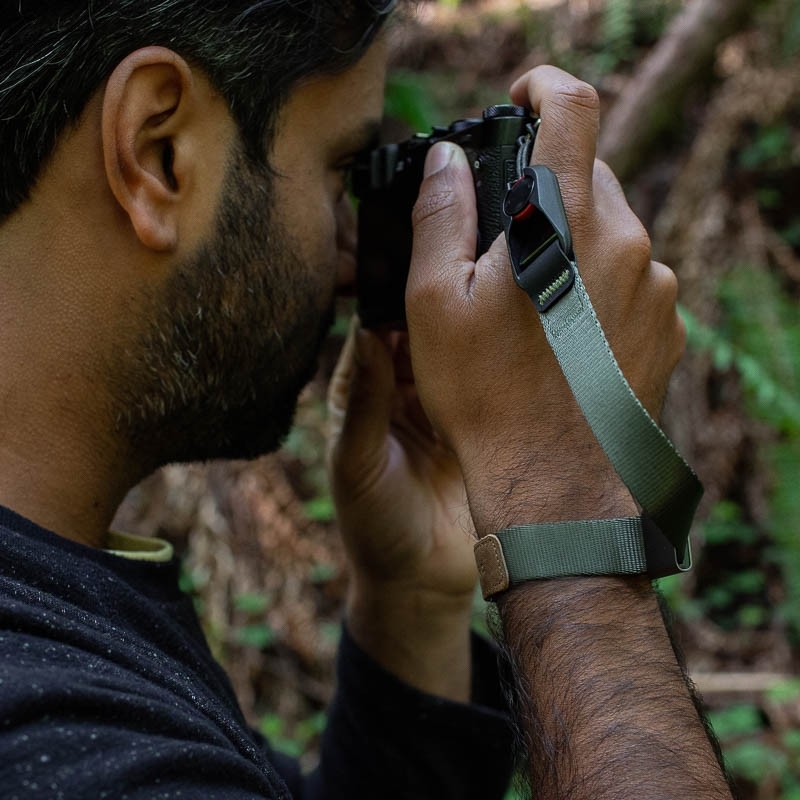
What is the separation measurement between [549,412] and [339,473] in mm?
654

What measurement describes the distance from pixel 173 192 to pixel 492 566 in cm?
63

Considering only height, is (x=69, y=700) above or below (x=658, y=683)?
above

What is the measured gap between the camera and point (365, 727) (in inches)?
68.3

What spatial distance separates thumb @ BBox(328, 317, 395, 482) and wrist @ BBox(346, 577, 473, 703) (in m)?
0.24

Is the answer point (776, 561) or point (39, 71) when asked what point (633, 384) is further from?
point (776, 561)

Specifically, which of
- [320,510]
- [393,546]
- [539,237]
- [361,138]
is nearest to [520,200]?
[539,237]

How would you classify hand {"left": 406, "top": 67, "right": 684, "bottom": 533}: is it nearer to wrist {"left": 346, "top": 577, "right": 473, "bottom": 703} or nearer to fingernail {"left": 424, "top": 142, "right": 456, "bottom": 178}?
fingernail {"left": 424, "top": 142, "right": 456, "bottom": 178}

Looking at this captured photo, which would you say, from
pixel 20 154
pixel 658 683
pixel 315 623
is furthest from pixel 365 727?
pixel 315 623

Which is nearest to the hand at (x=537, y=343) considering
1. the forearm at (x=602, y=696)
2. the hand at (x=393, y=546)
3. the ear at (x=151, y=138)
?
the forearm at (x=602, y=696)

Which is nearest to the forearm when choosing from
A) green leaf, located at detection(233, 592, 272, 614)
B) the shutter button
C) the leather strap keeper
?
the leather strap keeper

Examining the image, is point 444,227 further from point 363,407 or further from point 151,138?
point 363,407

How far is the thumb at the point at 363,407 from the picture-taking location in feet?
5.56

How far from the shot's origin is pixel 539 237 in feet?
3.79

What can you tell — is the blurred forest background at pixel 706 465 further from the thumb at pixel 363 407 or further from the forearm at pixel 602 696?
the forearm at pixel 602 696
